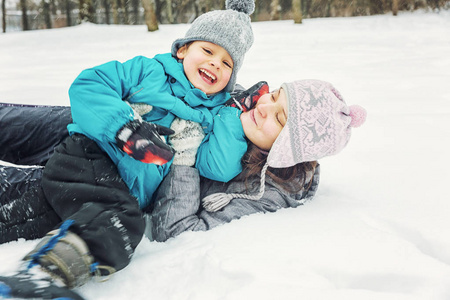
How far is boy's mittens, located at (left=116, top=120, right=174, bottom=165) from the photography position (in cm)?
113

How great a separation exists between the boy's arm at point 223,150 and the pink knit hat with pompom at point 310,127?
134 millimetres

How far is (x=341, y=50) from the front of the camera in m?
5.15

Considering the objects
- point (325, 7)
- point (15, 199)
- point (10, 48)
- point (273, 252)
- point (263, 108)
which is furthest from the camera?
point (325, 7)

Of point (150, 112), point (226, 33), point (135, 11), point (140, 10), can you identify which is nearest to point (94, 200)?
point (150, 112)

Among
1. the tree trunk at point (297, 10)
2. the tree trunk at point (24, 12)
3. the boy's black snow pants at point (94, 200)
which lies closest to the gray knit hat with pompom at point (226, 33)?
the boy's black snow pants at point (94, 200)

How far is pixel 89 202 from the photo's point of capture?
1115 mm

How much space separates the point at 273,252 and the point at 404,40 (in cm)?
575

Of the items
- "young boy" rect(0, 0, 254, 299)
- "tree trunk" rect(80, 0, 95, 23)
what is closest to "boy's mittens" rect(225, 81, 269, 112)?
"young boy" rect(0, 0, 254, 299)

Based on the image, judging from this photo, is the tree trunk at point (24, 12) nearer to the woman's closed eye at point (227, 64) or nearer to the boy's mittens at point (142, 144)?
the woman's closed eye at point (227, 64)

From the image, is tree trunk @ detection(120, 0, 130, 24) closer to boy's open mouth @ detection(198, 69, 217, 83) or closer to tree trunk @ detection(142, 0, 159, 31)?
tree trunk @ detection(142, 0, 159, 31)

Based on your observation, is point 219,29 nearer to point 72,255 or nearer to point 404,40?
point 72,255

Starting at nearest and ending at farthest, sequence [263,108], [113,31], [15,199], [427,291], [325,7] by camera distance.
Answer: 1. [427,291]
2. [15,199]
3. [263,108]
4. [113,31]
5. [325,7]

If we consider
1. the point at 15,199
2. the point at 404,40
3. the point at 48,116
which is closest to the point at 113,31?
the point at 404,40

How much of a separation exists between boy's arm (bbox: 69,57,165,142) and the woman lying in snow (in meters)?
0.08
